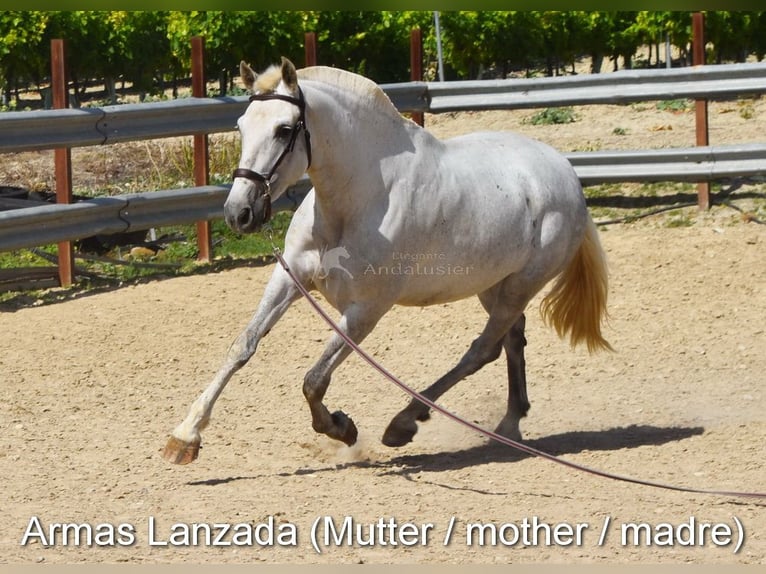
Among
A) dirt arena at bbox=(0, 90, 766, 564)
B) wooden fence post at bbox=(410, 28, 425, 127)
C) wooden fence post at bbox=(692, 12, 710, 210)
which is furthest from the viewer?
wooden fence post at bbox=(410, 28, 425, 127)

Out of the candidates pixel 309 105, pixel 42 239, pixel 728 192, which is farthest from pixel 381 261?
pixel 728 192

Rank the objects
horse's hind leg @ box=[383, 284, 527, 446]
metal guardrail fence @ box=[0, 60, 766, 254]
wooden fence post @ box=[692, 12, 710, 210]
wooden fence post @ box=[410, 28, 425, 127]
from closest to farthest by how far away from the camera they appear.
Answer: horse's hind leg @ box=[383, 284, 527, 446], metal guardrail fence @ box=[0, 60, 766, 254], wooden fence post @ box=[692, 12, 710, 210], wooden fence post @ box=[410, 28, 425, 127]

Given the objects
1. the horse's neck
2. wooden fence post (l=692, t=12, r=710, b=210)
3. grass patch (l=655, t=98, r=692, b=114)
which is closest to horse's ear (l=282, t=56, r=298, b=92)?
the horse's neck

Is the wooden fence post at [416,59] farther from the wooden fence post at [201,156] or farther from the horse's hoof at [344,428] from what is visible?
the horse's hoof at [344,428]

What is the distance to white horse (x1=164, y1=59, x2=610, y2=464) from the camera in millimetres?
5301

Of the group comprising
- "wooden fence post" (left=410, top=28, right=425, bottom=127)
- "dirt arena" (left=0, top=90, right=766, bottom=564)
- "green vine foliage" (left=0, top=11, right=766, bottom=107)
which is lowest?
"dirt arena" (left=0, top=90, right=766, bottom=564)

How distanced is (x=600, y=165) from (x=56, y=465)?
21.0 ft

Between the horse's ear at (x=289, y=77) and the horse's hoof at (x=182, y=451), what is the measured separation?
1.57 meters

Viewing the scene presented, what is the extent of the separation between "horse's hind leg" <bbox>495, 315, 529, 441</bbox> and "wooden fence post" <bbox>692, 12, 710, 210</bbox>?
14.7 ft

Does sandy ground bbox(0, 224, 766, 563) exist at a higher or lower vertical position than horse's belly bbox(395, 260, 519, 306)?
lower

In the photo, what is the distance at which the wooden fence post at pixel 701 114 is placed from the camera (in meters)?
10.6

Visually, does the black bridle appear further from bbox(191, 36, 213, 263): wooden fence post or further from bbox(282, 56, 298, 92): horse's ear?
bbox(191, 36, 213, 263): wooden fence post

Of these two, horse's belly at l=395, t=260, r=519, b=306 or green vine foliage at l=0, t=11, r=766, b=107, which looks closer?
horse's belly at l=395, t=260, r=519, b=306

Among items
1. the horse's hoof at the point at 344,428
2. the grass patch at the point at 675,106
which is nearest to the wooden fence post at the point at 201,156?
the horse's hoof at the point at 344,428
